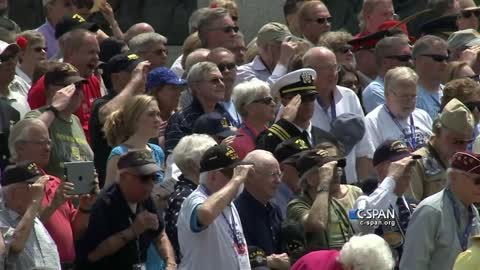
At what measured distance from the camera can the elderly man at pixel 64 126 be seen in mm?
14188

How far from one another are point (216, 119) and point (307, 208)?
1.48m

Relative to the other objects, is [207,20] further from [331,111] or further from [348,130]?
[348,130]

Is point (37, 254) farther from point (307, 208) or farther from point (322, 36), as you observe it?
point (322, 36)

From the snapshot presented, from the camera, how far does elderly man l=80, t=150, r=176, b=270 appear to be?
42.5ft

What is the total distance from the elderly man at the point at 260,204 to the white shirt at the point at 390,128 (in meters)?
2.40

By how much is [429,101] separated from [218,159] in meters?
4.26

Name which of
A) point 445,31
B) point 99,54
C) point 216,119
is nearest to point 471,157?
point 216,119

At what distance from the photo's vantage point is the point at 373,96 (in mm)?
16891

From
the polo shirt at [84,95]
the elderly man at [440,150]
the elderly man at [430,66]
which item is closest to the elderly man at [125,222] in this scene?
the polo shirt at [84,95]

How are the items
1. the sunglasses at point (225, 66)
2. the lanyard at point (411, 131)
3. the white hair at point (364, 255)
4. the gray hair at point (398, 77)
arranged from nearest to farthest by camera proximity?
the white hair at point (364, 255), the lanyard at point (411, 131), the gray hair at point (398, 77), the sunglasses at point (225, 66)

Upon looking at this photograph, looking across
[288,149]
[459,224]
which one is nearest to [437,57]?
[288,149]

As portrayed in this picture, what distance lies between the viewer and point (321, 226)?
13.5 meters

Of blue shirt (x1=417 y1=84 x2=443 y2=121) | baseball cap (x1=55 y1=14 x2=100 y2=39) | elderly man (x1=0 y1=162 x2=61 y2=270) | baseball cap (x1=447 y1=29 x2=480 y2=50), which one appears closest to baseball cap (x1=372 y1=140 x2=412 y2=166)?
blue shirt (x1=417 y1=84 x2=443 y2=121)

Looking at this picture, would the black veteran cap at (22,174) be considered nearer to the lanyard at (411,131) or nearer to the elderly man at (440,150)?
the elderly man at (440,150)
